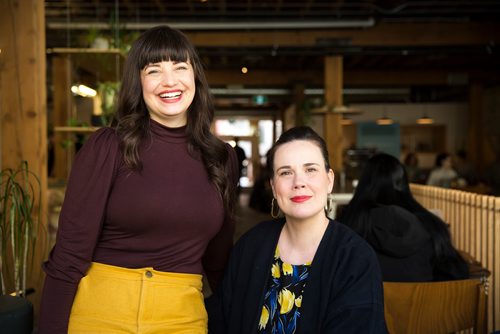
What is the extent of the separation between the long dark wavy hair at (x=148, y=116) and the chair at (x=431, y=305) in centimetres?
75

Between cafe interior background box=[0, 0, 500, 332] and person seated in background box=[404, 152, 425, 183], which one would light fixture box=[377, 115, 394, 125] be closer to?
cafe interior background box=[0, 0, 500, 332]

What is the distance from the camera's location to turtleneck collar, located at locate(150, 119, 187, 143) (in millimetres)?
1618

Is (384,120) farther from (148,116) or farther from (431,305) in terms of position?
(148,116)

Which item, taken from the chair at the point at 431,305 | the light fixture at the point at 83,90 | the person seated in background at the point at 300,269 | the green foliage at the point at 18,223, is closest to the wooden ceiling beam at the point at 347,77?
the light fixture at the point at 83,90

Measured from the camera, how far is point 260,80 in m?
11.9

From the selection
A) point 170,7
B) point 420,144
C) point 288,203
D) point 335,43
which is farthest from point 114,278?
point 420,144

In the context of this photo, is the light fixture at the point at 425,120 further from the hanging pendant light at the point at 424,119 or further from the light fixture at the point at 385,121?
the light fixture at the point at 385,121

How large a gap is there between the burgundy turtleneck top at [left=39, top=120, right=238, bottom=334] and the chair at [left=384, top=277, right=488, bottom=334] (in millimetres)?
812

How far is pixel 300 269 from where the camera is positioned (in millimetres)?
1684

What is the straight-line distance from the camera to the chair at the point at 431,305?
1.97 meters

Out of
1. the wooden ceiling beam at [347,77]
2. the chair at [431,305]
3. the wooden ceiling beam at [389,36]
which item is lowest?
the chair at [431,305]

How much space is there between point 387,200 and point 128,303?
183 cm

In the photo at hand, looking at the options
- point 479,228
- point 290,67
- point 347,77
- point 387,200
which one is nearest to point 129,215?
point 387,200

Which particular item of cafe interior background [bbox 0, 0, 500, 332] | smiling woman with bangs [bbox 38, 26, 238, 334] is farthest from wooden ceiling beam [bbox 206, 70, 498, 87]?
smiling woman with bangs [bbox 38, 26, 238, 334]
